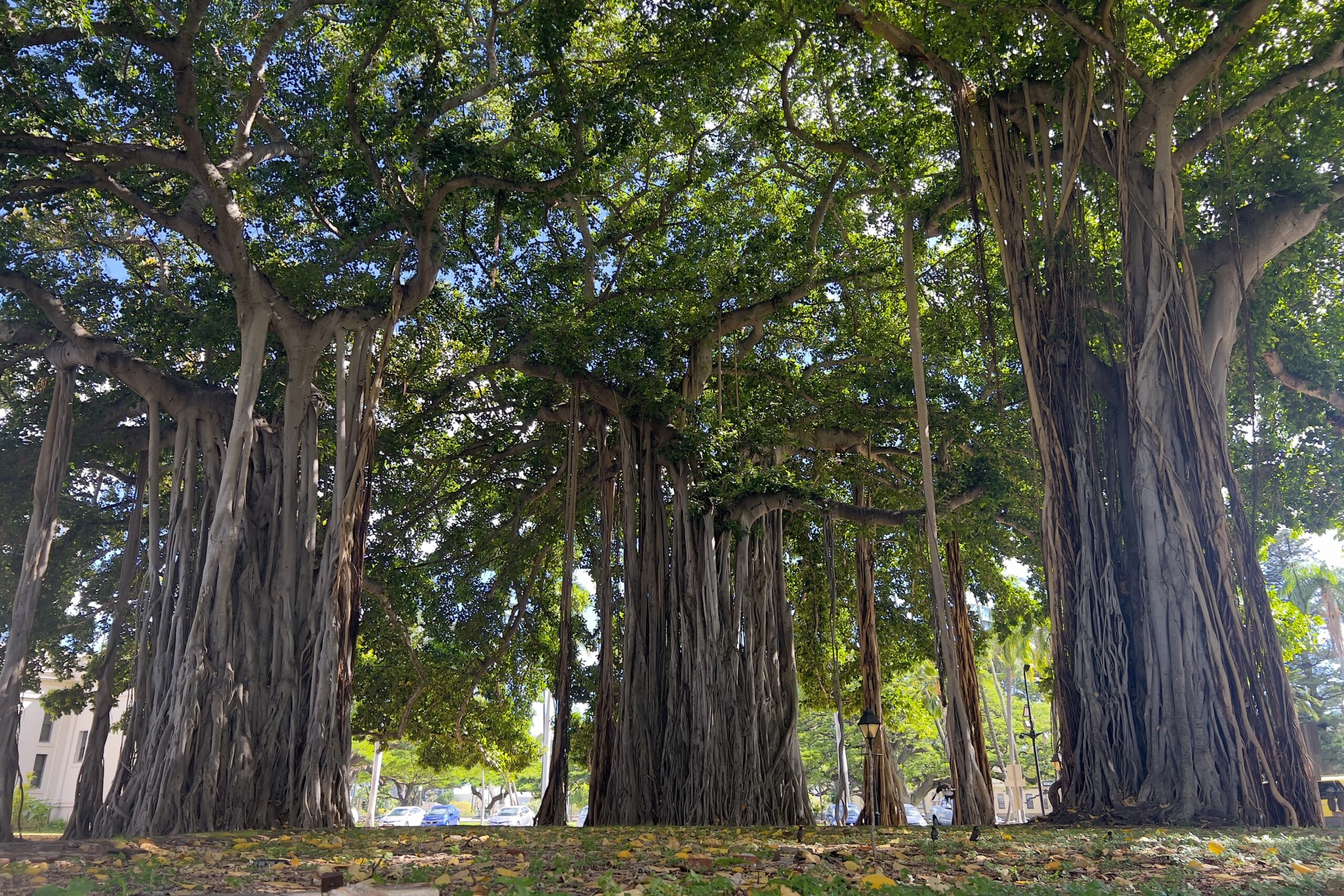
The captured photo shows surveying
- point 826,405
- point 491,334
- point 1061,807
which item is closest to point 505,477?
point 491,334

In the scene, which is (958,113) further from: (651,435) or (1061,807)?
(1061,807)

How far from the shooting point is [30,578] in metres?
5.82

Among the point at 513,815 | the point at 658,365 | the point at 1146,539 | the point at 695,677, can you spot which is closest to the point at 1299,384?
the point at 1146,539

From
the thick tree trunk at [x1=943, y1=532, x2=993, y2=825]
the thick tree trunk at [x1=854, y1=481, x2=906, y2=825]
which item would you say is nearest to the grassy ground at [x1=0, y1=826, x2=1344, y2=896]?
the thick tree trunk at [x1=943, y1=532, x2=993, y2=825]

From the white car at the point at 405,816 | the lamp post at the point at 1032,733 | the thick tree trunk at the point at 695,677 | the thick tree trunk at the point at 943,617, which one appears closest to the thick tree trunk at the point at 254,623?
the thick tree trunk at the point at 695,677

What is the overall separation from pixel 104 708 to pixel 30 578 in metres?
1.13

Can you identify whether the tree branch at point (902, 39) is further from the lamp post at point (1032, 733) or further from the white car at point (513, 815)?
the white car at point (513, 815)

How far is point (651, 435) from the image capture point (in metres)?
7.86

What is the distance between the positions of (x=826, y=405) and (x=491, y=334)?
3294mm

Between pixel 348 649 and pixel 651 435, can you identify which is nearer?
pixel 348 649

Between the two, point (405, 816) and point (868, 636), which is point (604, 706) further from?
point (405, 816)

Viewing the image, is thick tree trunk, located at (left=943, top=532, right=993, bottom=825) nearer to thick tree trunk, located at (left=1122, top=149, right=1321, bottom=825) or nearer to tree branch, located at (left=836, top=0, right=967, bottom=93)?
thick tree trunk, located at (left=1122, top=149, right=1321, bottom=825)

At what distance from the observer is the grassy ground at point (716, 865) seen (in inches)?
85.1

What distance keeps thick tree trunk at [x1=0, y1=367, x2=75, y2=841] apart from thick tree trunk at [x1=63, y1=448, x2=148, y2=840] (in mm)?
372
